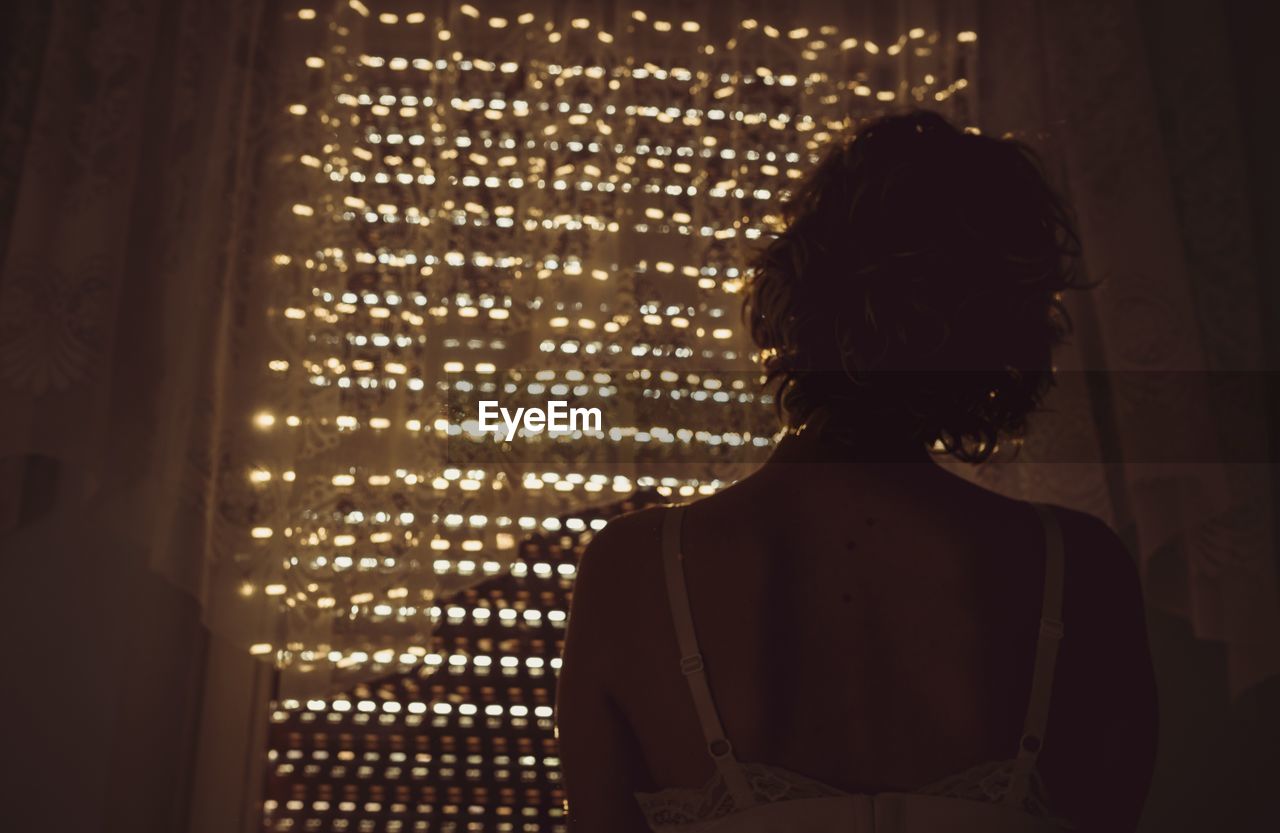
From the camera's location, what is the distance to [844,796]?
2.62 ft

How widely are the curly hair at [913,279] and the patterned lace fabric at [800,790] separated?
1.17 ft

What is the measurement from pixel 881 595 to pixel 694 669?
0.69 ft

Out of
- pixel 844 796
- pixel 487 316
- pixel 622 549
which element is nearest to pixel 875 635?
pixel 844 796

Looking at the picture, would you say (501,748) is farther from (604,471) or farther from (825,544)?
(825,544)

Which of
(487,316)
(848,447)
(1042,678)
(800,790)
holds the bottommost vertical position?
(800,790)

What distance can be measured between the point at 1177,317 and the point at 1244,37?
69 centimetres

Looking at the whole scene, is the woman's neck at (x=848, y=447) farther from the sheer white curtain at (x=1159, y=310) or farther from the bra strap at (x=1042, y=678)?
the sheer white curtain at (x=1159, y=310)

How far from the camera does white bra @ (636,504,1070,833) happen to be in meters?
0.78

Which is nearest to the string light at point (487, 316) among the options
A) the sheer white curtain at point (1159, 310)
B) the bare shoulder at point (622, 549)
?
the sheer white curtain at point (1159, 310)

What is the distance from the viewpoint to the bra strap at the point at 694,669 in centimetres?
81

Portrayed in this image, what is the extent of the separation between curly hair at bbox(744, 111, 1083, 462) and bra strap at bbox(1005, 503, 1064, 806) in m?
0.19

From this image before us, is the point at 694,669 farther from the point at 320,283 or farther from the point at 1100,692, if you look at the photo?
the point at 320,283

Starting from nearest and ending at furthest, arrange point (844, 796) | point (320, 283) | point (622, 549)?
point (844, 796), point (622, 549), point (320, 283)

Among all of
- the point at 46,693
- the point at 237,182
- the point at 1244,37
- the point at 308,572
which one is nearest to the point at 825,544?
the point at 308,572
